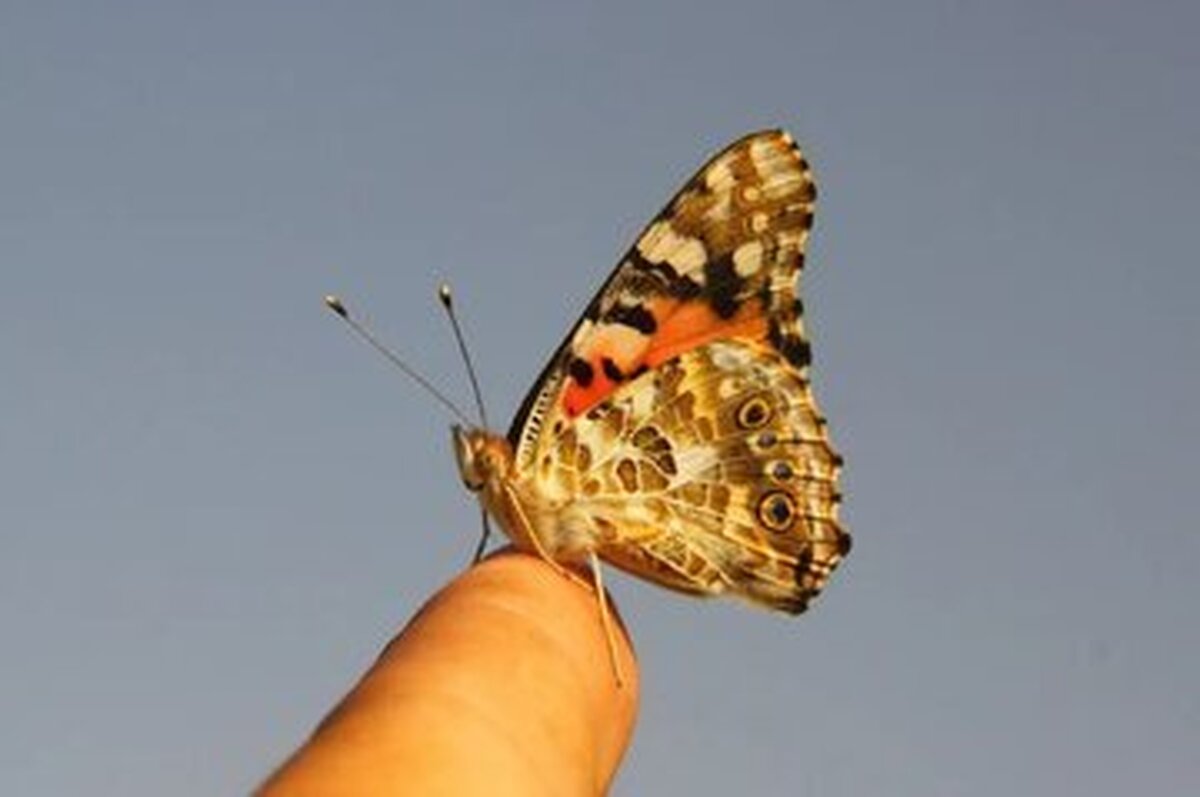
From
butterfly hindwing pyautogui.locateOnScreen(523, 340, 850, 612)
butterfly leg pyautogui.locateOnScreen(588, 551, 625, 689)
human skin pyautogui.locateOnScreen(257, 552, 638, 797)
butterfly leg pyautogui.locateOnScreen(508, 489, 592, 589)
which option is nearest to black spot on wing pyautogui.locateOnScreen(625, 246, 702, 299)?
butterfly hindwing pyautogui.locateOnScreen(523, 340, 850, 612)

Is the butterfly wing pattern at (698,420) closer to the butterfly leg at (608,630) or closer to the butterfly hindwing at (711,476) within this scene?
the butterfly hindwing at (711,476)

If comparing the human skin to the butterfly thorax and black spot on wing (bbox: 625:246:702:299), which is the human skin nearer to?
the butterfly thorax

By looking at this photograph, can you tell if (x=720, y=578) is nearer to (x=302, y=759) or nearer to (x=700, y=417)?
(x=700, y=417)

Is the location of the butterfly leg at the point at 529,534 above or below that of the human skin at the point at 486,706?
below

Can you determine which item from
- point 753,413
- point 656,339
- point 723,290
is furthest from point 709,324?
point 753,413

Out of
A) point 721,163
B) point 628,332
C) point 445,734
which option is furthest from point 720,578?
point 445,734

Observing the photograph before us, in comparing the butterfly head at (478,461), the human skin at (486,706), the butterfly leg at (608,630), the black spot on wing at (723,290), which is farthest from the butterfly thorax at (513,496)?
the human skin at (486,706)

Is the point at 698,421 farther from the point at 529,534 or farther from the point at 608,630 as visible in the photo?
the point at 608,630
